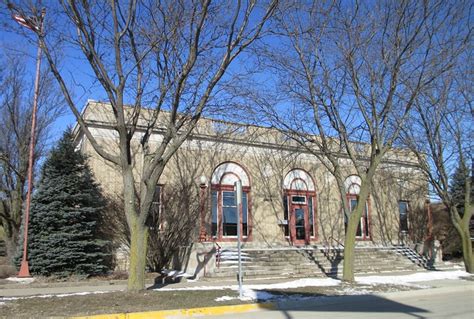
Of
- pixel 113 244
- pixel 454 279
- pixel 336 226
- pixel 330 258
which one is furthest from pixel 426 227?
pixel 113 244

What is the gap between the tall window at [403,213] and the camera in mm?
30062

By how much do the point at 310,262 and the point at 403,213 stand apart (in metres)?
12.0

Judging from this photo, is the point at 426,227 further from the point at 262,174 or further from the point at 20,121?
the point at 20,121

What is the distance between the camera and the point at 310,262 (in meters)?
21.2

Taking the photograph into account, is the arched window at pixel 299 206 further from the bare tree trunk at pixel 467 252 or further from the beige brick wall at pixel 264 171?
the bare tree trunk at pixel 467 252

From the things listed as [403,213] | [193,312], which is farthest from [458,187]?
[193,312]

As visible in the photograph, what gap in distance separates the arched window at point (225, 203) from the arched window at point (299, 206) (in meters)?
2.53

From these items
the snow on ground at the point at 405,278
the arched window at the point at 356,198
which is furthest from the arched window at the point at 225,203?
the snow on ground at the point at 405,278

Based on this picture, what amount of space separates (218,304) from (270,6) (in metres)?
7.75

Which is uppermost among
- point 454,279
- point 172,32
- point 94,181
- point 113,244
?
point 172,32

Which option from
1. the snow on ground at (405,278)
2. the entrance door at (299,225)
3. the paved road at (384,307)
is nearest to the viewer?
the paved road at (384,307)

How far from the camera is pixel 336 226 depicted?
1043 inches

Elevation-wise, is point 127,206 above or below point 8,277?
above

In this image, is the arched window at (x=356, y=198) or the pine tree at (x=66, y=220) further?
the arched window at (x=356, y=198)
